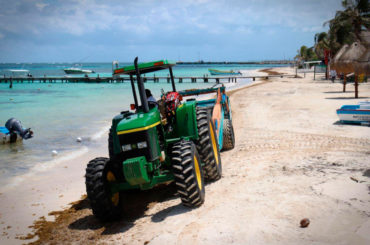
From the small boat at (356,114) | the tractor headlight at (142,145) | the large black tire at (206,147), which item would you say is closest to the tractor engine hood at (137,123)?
the tractor headlight at (142,145)

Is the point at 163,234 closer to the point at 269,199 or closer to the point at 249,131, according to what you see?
the point at 269,199

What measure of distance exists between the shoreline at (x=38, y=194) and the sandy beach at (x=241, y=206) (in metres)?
0.02

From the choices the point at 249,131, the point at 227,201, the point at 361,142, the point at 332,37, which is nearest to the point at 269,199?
the point at 227,201

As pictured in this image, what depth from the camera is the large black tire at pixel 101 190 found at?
5242 millimetres

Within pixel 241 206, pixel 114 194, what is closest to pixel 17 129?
pixel 114 194

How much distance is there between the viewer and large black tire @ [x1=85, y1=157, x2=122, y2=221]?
524cm

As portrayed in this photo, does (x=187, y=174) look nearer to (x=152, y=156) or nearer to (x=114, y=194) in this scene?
(x=152, y=156)

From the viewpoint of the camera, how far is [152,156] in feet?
16.9

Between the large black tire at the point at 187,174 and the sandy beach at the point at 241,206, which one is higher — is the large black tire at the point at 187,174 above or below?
above

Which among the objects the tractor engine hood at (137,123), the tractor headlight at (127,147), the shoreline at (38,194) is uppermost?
the tractor engine hood at (137,123)

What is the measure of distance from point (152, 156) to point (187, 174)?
1.95 feet

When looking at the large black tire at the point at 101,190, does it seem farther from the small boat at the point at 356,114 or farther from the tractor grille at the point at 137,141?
the small boat at the point at 356,114

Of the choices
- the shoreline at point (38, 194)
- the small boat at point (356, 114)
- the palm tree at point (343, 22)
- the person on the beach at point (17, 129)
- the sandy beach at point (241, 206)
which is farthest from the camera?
the palm tree at point (343, 22)

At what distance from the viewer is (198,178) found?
555 cm
